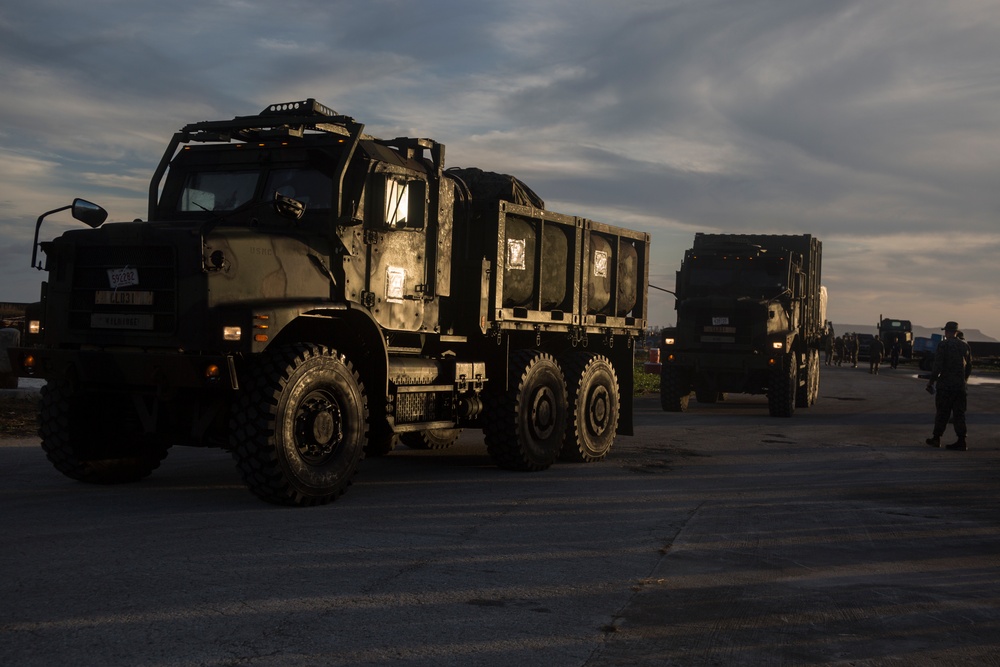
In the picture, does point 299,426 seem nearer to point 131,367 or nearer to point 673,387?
point 131,367

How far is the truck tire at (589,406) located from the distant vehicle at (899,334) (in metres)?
56.8

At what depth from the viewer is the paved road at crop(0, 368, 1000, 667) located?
491 cm

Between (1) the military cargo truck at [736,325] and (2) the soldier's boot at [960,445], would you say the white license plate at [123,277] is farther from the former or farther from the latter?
(1) the military cargo truck at [736,325]

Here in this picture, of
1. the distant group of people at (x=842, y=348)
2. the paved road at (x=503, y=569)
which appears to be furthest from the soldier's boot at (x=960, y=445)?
the distant group of people at (x=842, y=348)

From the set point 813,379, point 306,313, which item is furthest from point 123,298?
point 813,379

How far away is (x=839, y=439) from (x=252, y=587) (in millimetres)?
12096

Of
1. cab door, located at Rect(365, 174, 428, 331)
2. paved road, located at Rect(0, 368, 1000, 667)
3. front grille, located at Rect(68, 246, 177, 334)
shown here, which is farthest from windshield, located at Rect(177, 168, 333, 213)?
paved road, located at Rect(0, 368, 1000, 667)

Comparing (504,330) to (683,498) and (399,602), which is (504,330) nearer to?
(683,498)

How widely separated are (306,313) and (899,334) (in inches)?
2470

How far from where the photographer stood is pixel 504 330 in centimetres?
1140

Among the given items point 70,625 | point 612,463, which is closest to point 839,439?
point 612,463

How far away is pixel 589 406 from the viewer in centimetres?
1258

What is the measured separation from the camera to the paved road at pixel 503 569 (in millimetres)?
4910

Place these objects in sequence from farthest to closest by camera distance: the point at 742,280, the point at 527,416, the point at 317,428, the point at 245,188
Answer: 1. the point at 742,280
2. the point at 527,416
3. the point at 245,188
4. the point at 317,428
